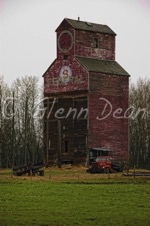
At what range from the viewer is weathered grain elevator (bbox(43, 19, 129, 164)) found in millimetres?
65688

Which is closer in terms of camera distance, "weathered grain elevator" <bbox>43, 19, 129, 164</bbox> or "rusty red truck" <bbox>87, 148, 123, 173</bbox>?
"rusty red truck" <bbox>87, 148, 123, 173</bbox>

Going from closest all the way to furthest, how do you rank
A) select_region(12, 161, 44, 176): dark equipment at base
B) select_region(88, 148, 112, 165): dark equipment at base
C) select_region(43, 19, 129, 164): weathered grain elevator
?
select_region(12, 161, 44, 176): dark equipment at base, select_region(88, 148, 112, 165): dark equipment at base, select_region(43, 19, 129, 164): weathered grain elevator

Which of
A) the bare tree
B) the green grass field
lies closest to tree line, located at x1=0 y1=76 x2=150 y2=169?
the bare tree

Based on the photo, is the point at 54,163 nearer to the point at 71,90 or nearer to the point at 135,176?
the point at 71,90

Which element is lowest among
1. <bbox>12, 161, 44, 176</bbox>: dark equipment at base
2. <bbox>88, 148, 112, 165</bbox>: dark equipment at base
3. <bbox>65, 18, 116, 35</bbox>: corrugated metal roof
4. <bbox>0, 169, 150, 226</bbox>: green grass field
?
<bbox>0, 169, 150, 226</bbox>: green grass field

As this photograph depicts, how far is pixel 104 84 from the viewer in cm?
6669

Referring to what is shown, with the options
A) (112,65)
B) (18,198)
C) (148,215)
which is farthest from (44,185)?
(112,65)

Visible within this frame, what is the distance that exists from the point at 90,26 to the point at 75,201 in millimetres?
37304

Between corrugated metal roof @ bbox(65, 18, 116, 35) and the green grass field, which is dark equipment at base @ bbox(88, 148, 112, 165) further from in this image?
the green grass field

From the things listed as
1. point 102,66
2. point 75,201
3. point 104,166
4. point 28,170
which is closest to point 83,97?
point 102,66

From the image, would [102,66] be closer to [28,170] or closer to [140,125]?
[28,170]

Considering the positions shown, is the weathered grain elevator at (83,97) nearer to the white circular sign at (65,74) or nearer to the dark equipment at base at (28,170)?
the white circular sign at (65,74)

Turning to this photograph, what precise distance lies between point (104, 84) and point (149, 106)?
2373cm

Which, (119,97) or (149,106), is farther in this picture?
(149,106)
